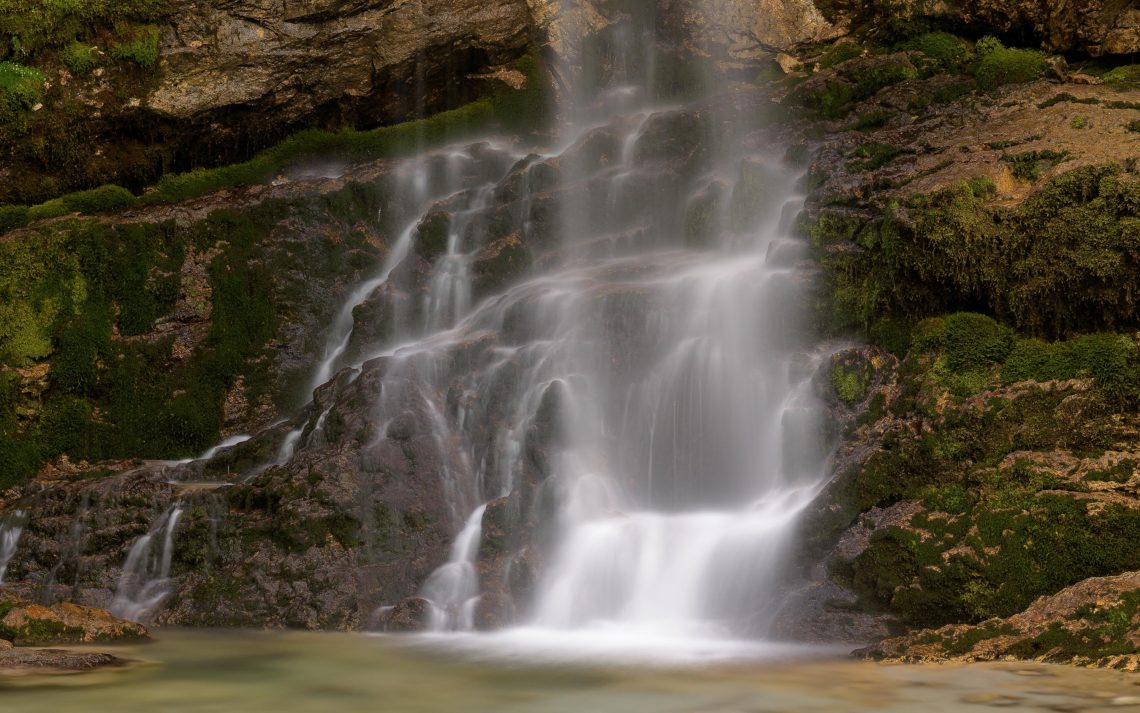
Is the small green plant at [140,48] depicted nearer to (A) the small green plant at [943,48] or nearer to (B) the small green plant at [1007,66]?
(A) the small green plant at [943,48]

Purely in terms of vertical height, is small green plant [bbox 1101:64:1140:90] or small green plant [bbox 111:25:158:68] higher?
small green plant [bbox 111:25:158:68]

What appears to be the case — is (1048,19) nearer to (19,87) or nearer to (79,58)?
(79,58)

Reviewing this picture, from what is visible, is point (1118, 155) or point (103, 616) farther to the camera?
point (1118, 155)

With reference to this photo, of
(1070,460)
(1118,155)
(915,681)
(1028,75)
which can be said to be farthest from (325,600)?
(1028,75)

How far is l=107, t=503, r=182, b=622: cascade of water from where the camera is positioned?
1338 cm

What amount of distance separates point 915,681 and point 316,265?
1505 cm

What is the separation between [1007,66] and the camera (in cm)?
1945

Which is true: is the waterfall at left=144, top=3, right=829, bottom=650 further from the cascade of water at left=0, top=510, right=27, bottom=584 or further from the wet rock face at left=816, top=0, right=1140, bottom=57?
the wet rock face at left=816, top=0, right=1140, bottom=57

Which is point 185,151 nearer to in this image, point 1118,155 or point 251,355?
point 251,355

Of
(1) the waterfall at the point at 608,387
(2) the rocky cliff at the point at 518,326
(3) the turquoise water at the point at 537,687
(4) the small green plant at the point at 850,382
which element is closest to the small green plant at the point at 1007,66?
(2) the rocky cliff at the point at 518,326

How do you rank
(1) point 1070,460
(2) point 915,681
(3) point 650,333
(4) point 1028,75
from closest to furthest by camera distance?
(2) point 915,681 → (1) point 1070,460 → (3) point 650,333 → (4) point 1028,75

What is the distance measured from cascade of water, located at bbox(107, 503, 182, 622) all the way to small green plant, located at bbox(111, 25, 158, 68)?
40.2 feet

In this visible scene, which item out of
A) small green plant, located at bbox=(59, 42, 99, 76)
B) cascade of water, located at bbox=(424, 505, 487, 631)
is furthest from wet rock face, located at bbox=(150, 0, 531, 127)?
cascade of water, located at bbox=(424, 505, 487, 631)

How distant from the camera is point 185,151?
75.8ft
